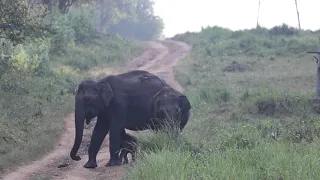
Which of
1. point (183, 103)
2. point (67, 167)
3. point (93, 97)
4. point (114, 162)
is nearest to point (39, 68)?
point (67, 167)

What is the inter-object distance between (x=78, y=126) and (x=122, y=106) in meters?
1.24

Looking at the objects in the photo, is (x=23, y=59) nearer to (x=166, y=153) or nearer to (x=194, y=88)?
(x=194, y=88)

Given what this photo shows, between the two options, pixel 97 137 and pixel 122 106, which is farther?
pixel 97 137

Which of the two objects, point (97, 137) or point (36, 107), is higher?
point (36, 107)

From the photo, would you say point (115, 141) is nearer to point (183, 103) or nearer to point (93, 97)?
point (93, 97)

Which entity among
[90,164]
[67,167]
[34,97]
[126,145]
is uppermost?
[34,97]

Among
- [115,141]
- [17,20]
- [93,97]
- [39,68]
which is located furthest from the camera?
[39,68]

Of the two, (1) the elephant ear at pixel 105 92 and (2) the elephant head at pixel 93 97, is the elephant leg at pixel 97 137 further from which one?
(1) the elephant ear at pixel 105 92

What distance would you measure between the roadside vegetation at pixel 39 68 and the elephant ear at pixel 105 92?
2606 millimetres

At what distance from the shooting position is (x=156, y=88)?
11.9m

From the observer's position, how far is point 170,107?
1140cm

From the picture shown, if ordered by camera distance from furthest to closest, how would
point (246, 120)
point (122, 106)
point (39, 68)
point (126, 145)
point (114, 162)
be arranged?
point (39, 68) → point (246, 120) → point (126, 145) → point (122, 106) → point (114, 162)

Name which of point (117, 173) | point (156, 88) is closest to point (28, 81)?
point (156, 88)

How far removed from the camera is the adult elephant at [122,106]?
36.2 ft
